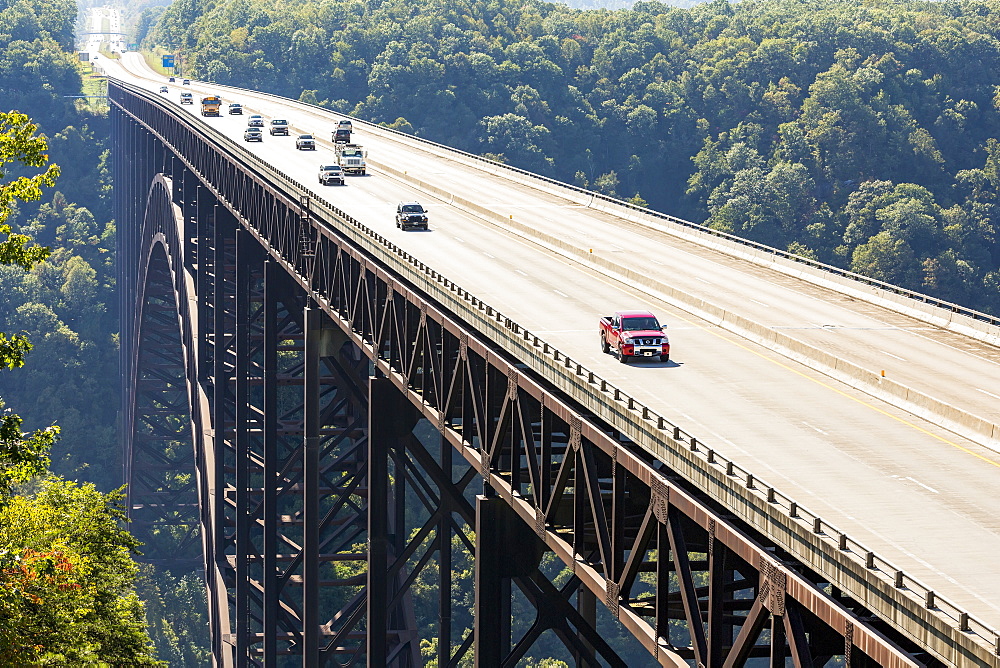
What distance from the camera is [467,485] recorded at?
4312cm

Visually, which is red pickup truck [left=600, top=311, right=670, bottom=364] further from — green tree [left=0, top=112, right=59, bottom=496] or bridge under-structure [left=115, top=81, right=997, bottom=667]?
green tree [left=0, top=112, right=59, bottom=496]

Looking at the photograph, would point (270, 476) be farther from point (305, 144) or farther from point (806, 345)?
point (305, 144)

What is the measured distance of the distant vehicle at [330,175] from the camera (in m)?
68.9

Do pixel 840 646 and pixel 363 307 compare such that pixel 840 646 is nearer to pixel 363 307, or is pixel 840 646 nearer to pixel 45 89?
pixel 363 307

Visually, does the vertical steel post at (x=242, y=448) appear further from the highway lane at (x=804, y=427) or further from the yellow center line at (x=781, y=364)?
the yellow center line at (x=781, y=364)

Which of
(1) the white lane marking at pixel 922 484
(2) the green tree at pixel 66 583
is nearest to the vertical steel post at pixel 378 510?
(2) the green tree at pixel 66 583

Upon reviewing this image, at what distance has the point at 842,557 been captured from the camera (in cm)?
1561

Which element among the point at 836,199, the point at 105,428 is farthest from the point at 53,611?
the point at 836,199

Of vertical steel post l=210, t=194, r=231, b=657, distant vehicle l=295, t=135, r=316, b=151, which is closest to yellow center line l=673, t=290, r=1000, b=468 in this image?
vertical steel post l=210, t=194, r=231, b=657

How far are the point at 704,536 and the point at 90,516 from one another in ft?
44.5

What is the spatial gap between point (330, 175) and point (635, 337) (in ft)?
132

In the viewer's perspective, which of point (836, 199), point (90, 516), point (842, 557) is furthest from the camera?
point (836, 199)

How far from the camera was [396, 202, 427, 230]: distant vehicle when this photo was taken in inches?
2104

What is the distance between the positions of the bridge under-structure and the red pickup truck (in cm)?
231
